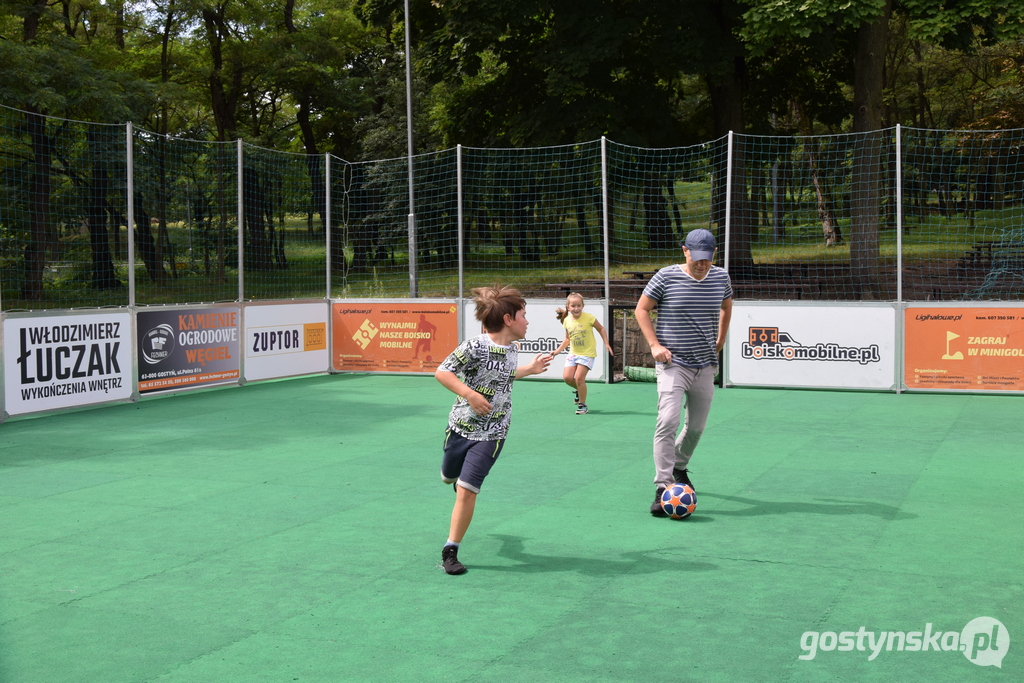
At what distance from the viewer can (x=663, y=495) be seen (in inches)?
271

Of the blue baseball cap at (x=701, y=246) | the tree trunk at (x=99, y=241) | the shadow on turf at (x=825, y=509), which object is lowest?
the shadow on turf at (x=825, y=509)

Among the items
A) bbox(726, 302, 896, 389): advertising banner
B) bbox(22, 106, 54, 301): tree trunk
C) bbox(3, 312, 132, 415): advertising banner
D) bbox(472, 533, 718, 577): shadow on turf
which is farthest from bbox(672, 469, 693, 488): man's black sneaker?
bbox(22, 106, 54, 301): tree trunk

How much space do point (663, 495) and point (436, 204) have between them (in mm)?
12410

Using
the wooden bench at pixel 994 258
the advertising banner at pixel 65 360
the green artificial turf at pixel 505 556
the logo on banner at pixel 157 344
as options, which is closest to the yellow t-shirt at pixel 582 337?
the green artificial turf at pixel 505 556

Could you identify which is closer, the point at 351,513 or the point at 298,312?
the point at 351,513

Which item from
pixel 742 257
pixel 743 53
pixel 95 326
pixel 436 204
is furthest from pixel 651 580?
pixel 743 53

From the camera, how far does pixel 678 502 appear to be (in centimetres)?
680

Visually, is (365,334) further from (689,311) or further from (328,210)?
(689,311)

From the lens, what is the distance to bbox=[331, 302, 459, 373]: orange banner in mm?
16562

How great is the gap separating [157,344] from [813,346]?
9.10m

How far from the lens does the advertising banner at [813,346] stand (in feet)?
46.2

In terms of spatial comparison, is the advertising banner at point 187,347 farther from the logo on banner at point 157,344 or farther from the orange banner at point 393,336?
the orange banner at point 393,336

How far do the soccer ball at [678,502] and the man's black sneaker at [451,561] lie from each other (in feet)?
5.81

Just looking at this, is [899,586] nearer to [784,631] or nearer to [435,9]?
[784,631]
